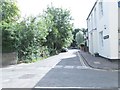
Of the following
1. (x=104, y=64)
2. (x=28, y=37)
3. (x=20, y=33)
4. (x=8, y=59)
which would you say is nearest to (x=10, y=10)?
(x=28, y=37)

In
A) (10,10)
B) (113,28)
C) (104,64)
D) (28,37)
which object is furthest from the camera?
(10,10)

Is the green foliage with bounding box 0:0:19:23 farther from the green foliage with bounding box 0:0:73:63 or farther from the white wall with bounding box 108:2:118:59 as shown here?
the white wall with bounding box 108:2:118:59

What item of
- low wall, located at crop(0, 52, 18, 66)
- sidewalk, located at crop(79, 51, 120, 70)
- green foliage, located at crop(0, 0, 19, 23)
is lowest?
sidewalk, located at crop(79, 51, 120, 70)

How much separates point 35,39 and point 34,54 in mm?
2270

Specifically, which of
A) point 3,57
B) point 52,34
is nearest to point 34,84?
point 3,57

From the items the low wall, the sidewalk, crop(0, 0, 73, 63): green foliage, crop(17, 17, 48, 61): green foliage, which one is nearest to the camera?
the sidewalk

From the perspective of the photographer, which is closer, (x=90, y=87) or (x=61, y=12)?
(x=90, y=87)

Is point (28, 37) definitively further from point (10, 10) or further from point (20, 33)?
point (10, 10)

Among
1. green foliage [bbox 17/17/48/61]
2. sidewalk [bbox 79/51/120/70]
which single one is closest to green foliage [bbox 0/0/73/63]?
green foliage [bbox 17/17/48/61]

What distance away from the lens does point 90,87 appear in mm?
11203

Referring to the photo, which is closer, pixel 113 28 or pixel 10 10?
Result: pixel 113 28

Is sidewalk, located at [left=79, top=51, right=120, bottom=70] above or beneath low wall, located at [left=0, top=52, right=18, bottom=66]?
beneath

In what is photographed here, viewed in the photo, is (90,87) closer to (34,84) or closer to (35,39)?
(34,84)

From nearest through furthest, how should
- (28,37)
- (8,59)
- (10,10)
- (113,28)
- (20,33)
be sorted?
1. (113,28)
2. (8,59)
3. (20,33)
4. (28,37)
5. (10,10)
